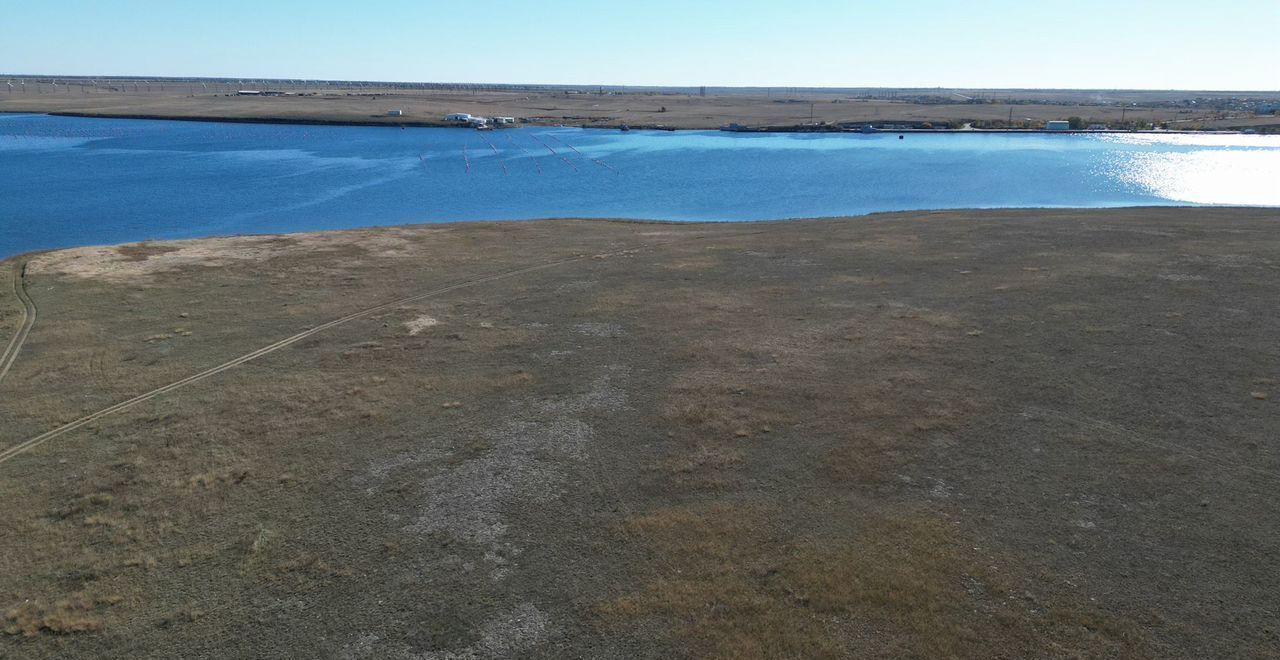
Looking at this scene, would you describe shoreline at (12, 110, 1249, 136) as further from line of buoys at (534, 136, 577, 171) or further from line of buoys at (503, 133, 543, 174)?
line of buoys at (534, 136, 577, 171)

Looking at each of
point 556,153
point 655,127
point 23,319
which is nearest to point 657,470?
point 23,319

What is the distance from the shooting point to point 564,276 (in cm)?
4234

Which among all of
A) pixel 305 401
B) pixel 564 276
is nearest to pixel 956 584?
pixel 305 401

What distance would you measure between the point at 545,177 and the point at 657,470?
286 feet

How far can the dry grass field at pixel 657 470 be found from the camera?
1472 centimetres

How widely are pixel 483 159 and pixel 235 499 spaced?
109857 millimetres

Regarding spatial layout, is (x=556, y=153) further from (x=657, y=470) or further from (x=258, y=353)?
(x=657, y=470)

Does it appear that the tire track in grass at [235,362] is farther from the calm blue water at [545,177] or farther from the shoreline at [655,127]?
the shoreline at [655,127]

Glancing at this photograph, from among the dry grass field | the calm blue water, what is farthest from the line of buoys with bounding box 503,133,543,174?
the dry grass field

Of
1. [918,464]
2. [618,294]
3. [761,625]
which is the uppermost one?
[618,294]

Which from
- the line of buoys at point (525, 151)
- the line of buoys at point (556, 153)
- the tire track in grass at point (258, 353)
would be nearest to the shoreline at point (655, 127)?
the line of buoys at point (525, 151)

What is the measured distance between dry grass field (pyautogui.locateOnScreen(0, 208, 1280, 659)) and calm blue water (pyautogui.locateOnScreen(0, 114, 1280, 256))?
38.8 meters

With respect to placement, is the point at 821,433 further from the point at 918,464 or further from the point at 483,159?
the point at 483,159

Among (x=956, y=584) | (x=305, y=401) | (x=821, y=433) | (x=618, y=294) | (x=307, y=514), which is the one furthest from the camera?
(x=618, y=294)
